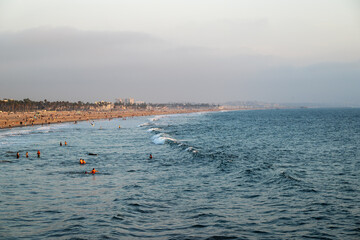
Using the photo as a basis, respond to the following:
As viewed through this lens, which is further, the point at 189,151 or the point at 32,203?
the point at 189,151

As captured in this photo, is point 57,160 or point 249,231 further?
point 57,160

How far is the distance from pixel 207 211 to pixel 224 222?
209 cm

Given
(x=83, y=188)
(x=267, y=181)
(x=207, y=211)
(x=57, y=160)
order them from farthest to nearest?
(x=57, y=160)
(x=267, y=181)
(x=83, y=188)
(x=207, y=211)

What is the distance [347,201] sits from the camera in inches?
858

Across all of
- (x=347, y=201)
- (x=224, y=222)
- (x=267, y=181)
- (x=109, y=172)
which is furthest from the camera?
(x=109, y=172)

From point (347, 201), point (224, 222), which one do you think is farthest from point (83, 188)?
point (347, 201)

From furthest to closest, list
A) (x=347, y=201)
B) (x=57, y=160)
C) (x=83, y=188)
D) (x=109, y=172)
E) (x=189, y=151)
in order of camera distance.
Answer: (x=189, y=151) → (x=57, y=160) → (x=109, y=172) → (x=83, y=188) → (x=347, y=201)

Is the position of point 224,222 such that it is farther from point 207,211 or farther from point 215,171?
point 215,171

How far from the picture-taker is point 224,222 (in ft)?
59.3

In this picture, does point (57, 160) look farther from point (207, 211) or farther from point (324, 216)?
point (324, 216)

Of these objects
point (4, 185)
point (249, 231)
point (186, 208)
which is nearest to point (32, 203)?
point (4, 185)

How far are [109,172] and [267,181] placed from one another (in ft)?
49.7

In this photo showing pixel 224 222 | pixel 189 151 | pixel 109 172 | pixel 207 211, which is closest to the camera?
pixel 224 222

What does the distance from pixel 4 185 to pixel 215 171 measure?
A: 19.1m
